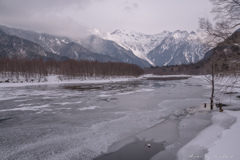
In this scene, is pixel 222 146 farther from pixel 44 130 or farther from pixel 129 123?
pixel 44 130

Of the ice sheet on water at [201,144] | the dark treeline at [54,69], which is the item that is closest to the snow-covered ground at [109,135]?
the ice sheet on water at [201,144]

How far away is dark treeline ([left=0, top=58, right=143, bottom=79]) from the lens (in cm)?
8922

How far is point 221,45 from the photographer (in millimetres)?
8953

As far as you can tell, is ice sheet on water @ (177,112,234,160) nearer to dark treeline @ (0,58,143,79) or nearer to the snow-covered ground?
the snow-covered ground

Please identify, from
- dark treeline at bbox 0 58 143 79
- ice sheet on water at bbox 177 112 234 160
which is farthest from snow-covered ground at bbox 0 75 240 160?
dark treeline at bbox 0 58 143 79

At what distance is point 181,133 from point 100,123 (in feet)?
22.0

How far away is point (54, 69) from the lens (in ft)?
398

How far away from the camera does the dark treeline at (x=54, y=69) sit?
293 feet

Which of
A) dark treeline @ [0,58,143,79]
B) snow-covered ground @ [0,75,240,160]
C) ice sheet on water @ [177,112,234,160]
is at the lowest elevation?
snow-covered ground @ [0,75,240,160]

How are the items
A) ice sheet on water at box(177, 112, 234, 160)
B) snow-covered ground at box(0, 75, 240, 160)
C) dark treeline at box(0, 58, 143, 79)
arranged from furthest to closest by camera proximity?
dark treeline at box(0, 58, 143, 79) < snow-covered ground at box(0, 75, 240, 160) < ice sheet on water at box(177, 112, 234, 160)

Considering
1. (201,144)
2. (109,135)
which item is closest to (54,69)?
(109,135)

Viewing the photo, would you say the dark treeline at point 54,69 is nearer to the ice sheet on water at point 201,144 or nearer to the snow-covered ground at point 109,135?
the snow-covered ground at point 109,135

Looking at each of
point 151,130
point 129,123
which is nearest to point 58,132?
point 129,123

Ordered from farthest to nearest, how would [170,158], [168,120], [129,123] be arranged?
[168,120]
[129,123]
[170,158]
